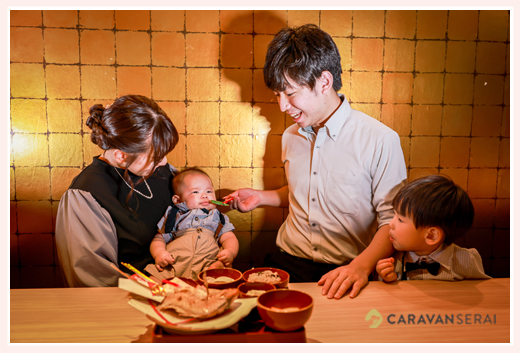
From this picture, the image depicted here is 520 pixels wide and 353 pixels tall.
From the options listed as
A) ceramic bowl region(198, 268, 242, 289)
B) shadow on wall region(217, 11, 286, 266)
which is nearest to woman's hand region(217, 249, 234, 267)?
ceramic bowl region(198, 268, 242, 289)

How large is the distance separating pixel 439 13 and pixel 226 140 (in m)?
1.45

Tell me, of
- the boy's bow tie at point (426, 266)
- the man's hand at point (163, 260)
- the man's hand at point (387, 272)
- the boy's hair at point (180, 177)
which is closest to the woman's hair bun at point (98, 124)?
the boy's hair at point (180, 177)

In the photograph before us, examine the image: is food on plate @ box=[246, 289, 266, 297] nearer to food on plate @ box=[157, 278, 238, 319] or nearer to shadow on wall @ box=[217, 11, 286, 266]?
food on plate @ box=[157, 278, 238, 319]

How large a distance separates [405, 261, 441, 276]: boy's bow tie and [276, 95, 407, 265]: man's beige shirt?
0.70ft

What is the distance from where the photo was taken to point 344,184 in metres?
1.55

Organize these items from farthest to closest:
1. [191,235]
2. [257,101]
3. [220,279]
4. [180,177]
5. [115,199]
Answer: [257,101], [180,177], [191,235], [115,199], [220,279]

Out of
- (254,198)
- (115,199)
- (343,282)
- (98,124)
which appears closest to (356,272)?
(343,282)

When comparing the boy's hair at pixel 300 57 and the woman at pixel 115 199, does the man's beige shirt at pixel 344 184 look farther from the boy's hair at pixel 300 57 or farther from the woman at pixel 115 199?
the woman at pixel 115 199

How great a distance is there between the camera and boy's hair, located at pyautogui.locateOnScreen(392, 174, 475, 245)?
4.11 ft

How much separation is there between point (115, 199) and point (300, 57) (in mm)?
1087

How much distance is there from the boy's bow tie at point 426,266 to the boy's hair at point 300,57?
90 centimetres

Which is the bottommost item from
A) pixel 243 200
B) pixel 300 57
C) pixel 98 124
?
pixel 243 200

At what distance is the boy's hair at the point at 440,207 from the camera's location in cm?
125

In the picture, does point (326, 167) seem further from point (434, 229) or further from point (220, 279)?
point (220, 279)
